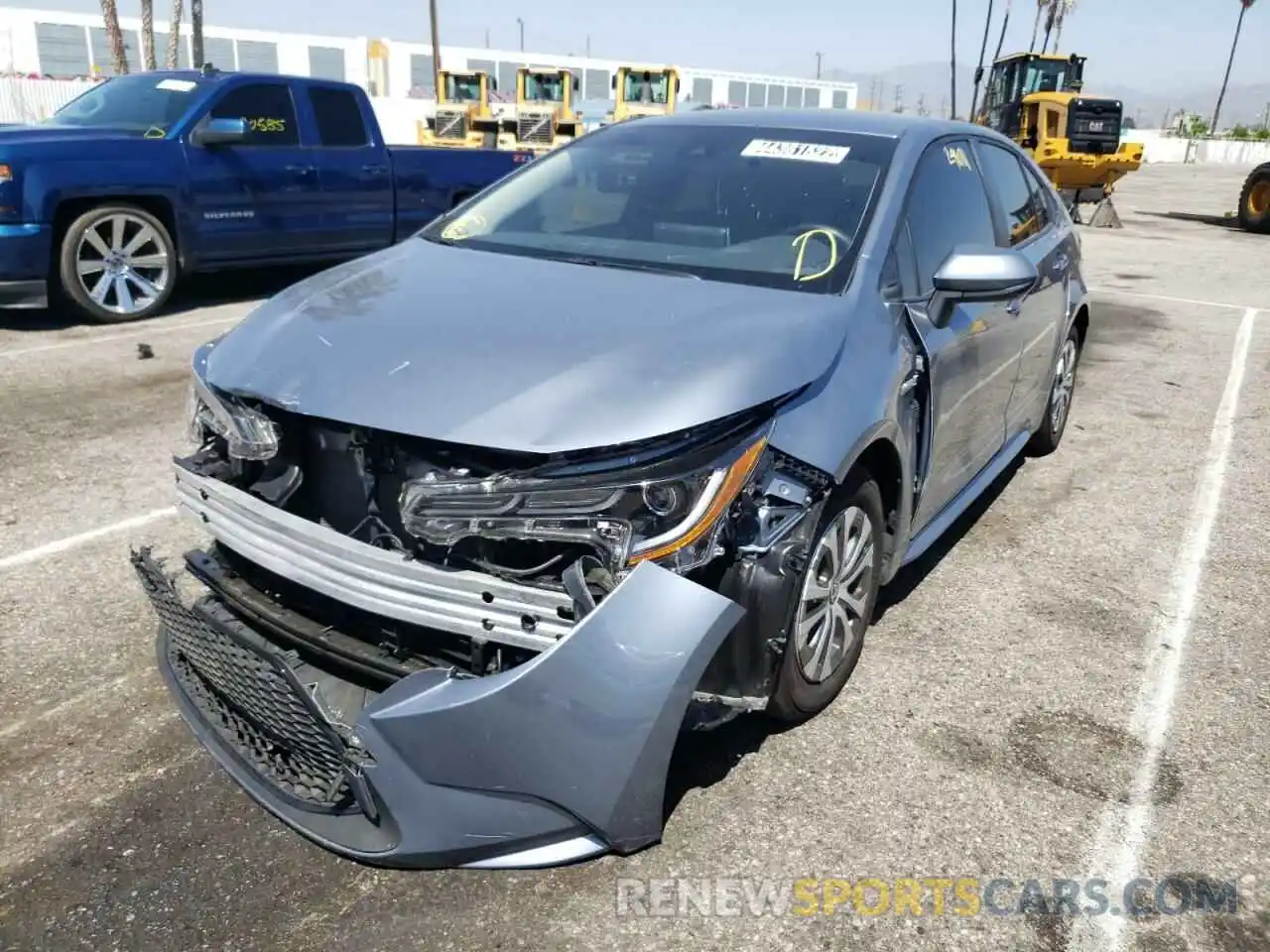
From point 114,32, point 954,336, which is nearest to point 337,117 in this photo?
point 954,336

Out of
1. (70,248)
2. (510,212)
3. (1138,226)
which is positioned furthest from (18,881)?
(1138,226)

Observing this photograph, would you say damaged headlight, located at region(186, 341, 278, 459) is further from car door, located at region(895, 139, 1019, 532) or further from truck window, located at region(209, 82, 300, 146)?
truck window, located at region(209, 82, 300, 146)

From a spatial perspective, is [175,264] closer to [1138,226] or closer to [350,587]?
[350,587]

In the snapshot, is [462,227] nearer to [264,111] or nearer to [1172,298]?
[264,111]

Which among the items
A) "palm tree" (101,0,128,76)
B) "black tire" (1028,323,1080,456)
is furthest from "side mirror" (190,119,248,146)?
"palm tree" (101,0,128,76)

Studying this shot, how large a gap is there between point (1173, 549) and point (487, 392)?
11.4 feet

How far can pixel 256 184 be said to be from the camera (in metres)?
8.74

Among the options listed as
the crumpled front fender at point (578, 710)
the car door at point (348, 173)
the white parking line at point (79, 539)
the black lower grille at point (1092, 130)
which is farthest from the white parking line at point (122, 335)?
the black lower grille at point (1092, 130)

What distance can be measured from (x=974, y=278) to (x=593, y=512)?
1606 mm

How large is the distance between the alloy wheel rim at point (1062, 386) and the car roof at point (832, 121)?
1.72 metres

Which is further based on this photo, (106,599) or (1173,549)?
(1173,549)

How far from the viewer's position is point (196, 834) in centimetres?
256

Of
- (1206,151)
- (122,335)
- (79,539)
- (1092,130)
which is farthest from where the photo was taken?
(1206,151)

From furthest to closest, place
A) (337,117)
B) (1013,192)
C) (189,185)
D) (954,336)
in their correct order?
(337,117), (189,185), (1013,192), (954,336)
